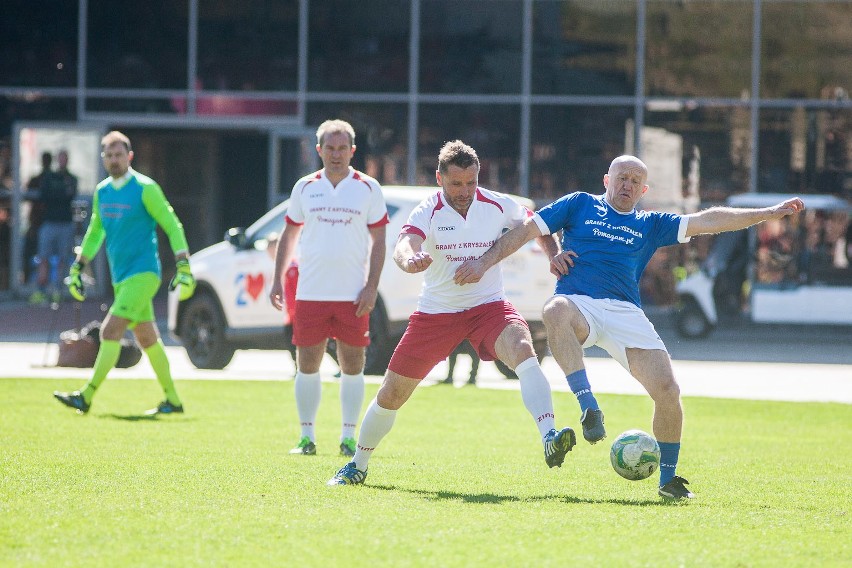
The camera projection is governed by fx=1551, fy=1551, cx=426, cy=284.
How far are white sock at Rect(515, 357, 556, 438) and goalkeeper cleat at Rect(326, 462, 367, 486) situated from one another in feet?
3.18

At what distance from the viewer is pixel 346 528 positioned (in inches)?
260

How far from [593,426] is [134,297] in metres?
5.12

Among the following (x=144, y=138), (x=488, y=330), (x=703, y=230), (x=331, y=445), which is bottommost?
(x=331, y=445)

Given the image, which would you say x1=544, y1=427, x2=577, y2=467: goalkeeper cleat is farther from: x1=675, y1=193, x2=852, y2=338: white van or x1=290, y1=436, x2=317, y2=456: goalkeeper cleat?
x1=675, y1=193, x2=852, y2=338: white van

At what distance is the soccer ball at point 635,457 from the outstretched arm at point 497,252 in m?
1.09

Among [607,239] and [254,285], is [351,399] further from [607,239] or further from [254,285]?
[254,285]

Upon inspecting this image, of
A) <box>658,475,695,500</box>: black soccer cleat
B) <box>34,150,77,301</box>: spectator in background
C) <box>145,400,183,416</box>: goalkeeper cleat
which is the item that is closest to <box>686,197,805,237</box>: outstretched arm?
<box>658,475,695,500</box>: black soccer cleat

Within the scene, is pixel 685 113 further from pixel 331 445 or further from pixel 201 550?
pixel 201 550

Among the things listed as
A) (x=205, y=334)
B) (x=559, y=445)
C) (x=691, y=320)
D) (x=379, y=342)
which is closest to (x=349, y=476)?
(x=559, y=445)

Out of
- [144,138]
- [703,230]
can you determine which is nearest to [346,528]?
[703,230]

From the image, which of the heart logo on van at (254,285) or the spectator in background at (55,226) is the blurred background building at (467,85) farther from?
the heart logo on van at (254,285)

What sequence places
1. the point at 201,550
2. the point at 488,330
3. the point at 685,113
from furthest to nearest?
the point at 685,113
the point at 488,330
the point at 201,550

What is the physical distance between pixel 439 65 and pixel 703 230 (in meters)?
18.0

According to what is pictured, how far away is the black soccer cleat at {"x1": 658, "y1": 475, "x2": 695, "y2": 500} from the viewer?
776cm
